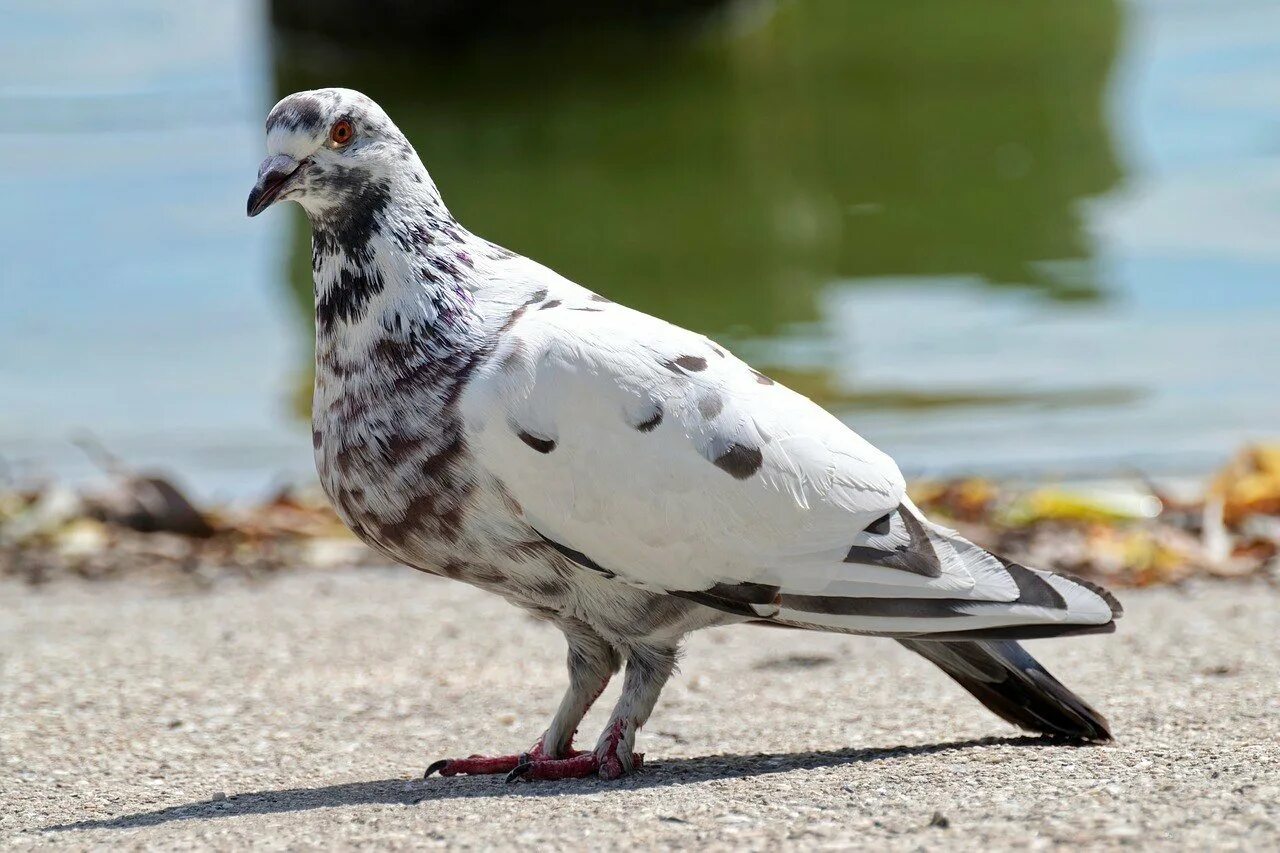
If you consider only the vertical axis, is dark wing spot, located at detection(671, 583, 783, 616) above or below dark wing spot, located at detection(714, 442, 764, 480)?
below

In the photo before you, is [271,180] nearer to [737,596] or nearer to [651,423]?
[651,423]

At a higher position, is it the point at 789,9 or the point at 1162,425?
the point at 789,9

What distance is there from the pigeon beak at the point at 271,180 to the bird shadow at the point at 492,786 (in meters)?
1.32

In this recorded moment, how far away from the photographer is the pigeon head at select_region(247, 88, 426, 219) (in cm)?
391

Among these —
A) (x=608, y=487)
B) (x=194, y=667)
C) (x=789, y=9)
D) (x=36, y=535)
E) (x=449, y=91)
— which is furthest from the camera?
(x=789, y=9)

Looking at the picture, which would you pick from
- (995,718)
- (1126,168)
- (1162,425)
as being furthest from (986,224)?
(995,718)

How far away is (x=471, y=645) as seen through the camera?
575 cm

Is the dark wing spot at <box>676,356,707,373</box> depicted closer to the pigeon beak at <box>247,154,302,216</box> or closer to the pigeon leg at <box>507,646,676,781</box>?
the pigeon leg at <box>507,646,676,781</box>

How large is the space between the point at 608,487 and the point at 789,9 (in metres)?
16.4

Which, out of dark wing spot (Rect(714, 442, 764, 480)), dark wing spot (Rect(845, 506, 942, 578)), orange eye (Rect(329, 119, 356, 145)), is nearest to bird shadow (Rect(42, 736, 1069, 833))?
dark wing spot (Rect(845, 506, 942, 578))

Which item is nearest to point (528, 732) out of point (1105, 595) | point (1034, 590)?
point (1034, 590)

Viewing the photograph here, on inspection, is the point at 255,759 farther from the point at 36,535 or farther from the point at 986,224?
the point at 986,224

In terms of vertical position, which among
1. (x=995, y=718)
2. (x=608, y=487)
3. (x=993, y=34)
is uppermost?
(x=993, y=34)

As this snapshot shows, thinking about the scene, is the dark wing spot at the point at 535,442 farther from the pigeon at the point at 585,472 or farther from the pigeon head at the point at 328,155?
the pigeon head at the point at 328,155
